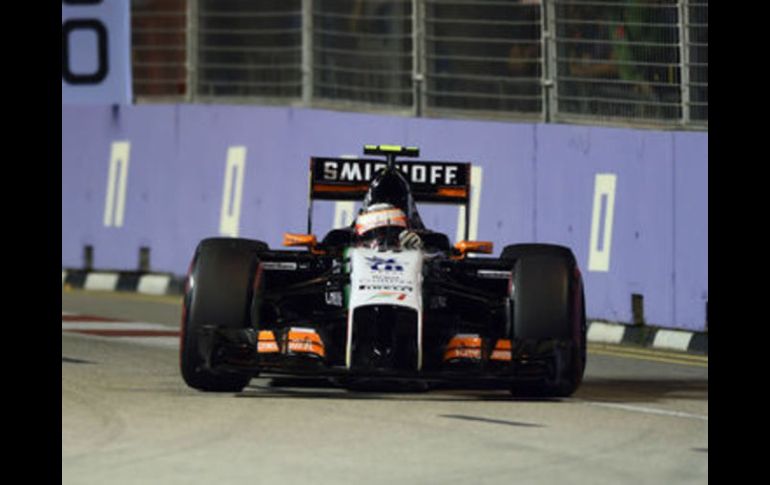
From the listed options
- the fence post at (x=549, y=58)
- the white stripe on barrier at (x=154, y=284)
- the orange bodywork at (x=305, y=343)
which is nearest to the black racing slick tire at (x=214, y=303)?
the orange bodywork at (x=305, y=343)

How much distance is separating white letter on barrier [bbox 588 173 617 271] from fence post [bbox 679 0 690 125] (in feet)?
2.56

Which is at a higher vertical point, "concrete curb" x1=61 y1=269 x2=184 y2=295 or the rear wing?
the rear wing

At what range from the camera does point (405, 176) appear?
16547 mm

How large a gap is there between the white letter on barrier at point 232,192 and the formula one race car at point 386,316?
7620 millimetres

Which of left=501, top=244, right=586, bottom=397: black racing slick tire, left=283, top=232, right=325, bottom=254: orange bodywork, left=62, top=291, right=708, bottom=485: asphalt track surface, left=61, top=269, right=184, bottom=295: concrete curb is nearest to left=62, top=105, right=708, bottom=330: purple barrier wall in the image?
left=61, top=269, right=184, bottom=295: concrete curb

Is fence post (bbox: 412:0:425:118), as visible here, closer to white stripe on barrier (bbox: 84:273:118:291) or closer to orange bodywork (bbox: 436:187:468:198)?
white stripe on barrier (bbox: 84:273:118:291)

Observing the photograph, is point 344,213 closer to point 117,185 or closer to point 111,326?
point 111,326

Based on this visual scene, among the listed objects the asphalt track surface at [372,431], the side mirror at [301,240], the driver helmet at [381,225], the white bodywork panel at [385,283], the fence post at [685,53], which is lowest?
the asphalt track surface at [372,431]

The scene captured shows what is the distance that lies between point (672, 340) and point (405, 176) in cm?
336

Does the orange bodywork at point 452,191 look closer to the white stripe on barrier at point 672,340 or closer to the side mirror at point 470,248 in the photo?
the side mirror at point 470,248

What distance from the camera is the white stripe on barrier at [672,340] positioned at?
61.7ft

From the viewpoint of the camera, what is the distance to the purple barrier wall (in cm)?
1916

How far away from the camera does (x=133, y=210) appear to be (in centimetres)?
2436
